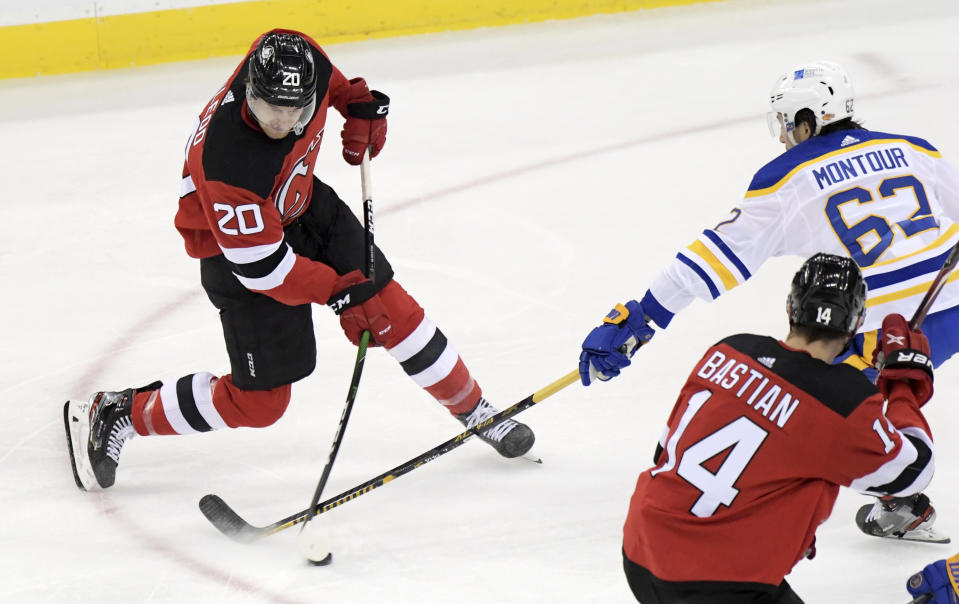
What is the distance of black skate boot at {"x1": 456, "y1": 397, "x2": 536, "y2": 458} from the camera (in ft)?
10.1

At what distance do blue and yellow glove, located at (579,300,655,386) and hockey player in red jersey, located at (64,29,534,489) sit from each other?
46 cm

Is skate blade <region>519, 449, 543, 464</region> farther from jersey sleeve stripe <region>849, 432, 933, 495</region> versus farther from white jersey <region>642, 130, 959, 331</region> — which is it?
jersey sleeve stripe <region>849, 432, 933, 495</region>

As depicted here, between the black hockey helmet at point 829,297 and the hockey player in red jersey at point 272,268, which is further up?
the black hockey helmet at point 829,297

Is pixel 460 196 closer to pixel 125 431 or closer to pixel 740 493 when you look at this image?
pixel 125 431

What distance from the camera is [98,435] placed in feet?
10.0

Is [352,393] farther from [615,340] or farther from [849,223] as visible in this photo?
[849,223]

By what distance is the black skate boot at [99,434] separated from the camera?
3039 mm

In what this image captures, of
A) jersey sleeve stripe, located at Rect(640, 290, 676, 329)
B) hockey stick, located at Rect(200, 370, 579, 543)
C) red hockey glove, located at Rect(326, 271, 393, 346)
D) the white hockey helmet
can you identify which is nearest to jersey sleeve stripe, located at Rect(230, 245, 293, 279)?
red hockey glove, located at Rect(326, 271, 393, 346)

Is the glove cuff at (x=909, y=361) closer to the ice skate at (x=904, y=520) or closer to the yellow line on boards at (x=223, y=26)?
the ice skate at (x=904, y=520)

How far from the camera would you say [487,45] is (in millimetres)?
6363

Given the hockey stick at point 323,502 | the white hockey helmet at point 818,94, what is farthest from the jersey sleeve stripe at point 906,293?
the hockey stick at point 323,502

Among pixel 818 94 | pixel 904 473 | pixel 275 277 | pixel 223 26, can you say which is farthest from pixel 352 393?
pixel 223 26

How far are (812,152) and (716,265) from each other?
0.32 metres

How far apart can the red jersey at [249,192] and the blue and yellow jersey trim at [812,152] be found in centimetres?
99
